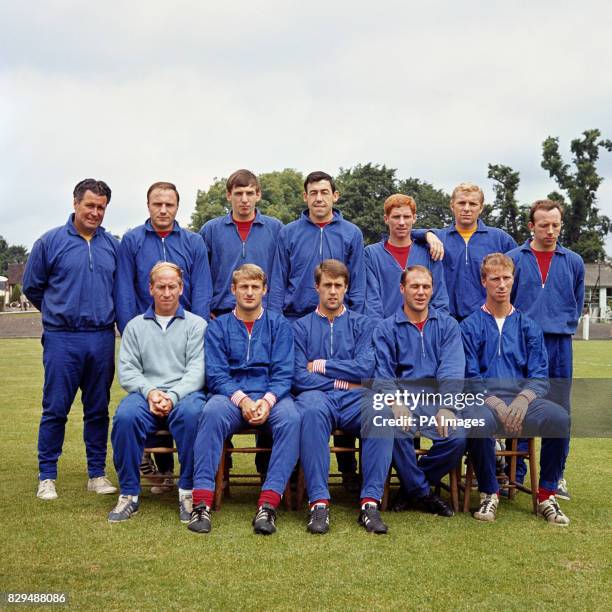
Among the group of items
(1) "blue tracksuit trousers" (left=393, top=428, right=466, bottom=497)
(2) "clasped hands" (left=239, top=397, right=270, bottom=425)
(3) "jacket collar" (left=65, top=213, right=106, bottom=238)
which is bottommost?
(1) "blue tracksuit trousers" (left=393, top=428, right=466, bottom=497)

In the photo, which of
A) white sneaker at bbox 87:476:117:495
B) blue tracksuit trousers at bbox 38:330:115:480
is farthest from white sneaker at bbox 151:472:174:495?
blue tracksuit trousers at bbox 38:330:115:480

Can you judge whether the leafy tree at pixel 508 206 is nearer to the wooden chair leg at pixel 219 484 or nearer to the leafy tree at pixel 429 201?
the leafy tree at pixel 429 201

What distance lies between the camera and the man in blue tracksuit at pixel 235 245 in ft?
19.8

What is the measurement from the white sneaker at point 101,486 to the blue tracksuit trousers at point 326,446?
1.64 metres

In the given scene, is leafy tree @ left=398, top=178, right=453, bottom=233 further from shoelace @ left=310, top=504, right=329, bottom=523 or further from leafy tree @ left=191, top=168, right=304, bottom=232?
shoelace @ left=310, top=504, right=329, bottom=523

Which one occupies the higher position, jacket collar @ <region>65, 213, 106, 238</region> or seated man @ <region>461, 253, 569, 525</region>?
jacket collar @ <region>65, 213, 106, 238</region>

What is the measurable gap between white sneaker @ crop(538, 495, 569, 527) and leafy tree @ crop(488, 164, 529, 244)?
150ft

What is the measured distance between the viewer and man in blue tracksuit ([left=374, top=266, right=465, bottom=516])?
5.21 metres

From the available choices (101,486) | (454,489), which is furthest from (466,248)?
(101,486)

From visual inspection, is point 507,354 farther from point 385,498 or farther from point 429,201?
point 429,201

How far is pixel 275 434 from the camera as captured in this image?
16.6 ft

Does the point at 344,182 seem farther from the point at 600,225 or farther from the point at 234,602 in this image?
the point at 234,602

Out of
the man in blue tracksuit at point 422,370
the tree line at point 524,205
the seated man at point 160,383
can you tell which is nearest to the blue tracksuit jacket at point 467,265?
the man in blue tracksuit at point 422,370

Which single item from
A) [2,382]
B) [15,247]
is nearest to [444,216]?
[2,382]
